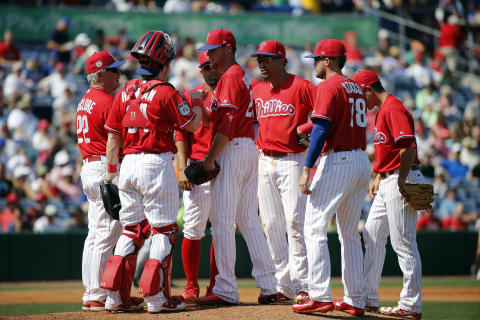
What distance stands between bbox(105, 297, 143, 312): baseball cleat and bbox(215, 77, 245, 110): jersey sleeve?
6.25 feet

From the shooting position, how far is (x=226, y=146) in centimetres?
663

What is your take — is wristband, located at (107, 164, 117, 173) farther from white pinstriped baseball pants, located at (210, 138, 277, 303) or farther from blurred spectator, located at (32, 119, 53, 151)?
blurred spectator, located at (32, 119, 53, 151)

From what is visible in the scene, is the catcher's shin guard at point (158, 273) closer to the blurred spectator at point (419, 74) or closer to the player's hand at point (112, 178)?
the player's hand at point (112, 178)

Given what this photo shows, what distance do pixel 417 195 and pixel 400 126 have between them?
26.4 inches

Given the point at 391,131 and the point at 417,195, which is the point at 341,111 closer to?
the point at 391,131

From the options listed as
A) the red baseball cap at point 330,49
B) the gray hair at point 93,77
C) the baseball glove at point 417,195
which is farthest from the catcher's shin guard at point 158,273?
the baseball glove at point 417,195

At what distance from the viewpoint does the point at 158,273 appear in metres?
6.11

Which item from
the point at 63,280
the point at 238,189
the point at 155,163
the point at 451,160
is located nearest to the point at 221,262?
the point at 238,189

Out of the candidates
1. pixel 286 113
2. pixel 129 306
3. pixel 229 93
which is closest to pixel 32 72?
pixel 286 113

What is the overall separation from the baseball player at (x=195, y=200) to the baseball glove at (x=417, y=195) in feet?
6.03

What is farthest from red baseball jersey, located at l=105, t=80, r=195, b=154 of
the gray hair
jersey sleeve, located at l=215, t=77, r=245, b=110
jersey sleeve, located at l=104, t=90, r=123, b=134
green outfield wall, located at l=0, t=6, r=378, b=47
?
green outfield wall, located at l=0, t=6, r=378, b=47

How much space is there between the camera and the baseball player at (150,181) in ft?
20.3

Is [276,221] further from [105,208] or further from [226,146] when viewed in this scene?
[105,208]

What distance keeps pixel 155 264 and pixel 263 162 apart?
155 cm
